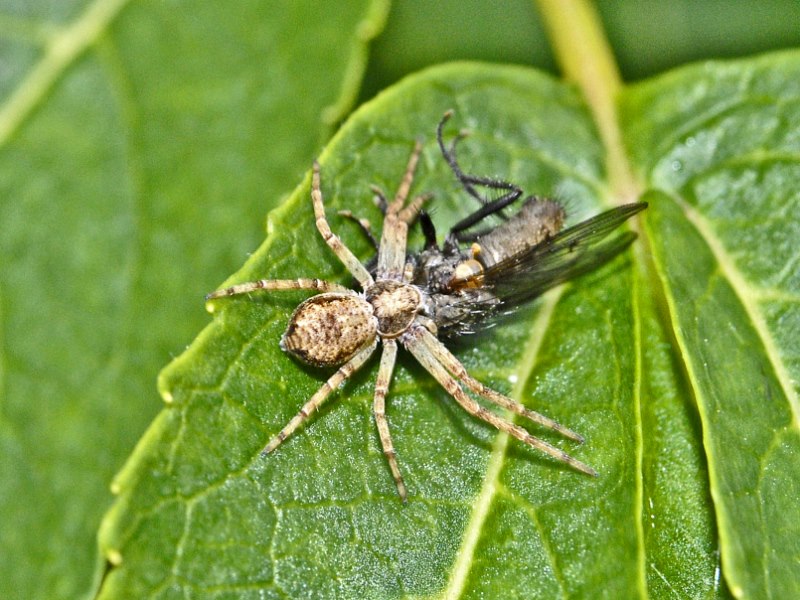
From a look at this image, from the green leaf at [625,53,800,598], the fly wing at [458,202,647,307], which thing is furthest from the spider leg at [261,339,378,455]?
the green leaf at [625,53,800,598]

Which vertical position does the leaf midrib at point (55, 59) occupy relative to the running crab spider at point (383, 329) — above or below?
above

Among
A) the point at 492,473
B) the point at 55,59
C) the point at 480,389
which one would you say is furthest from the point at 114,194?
the point at 492,473

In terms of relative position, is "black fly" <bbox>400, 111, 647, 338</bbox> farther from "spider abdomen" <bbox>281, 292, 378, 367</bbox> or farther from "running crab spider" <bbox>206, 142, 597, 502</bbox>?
"spider abdomen" <bbox>281, 292, 378, 367</bbox>

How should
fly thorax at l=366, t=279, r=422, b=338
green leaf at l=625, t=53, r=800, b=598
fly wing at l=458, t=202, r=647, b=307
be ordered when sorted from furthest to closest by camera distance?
fly thorax at l=366, t=279, r=422, b=338 < fly wing at l=458, t=202, r=647, b=307 < green leaf at l=625, t=53, r=800, b=598

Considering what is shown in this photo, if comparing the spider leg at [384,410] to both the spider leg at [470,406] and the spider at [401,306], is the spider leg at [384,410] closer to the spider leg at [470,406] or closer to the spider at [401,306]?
the spider at [401,306]

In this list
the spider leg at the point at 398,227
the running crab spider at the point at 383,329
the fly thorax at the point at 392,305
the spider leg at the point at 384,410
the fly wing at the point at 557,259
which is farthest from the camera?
the fly thorax at the point at 392,305

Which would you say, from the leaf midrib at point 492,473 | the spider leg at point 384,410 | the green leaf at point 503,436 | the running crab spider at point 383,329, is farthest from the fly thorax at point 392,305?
the leaf midrib at point 492,473

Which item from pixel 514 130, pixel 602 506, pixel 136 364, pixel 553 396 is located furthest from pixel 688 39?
pixel 136 364

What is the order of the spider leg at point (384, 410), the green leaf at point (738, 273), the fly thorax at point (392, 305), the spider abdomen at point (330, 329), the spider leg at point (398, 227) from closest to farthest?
the green leaf at point (738, 273)
the spider leg at point (384, 410)
the spider abdomen at point (330, 329)
the spider leg at point (398, 227)
the fly thorax at point (392, 305)
